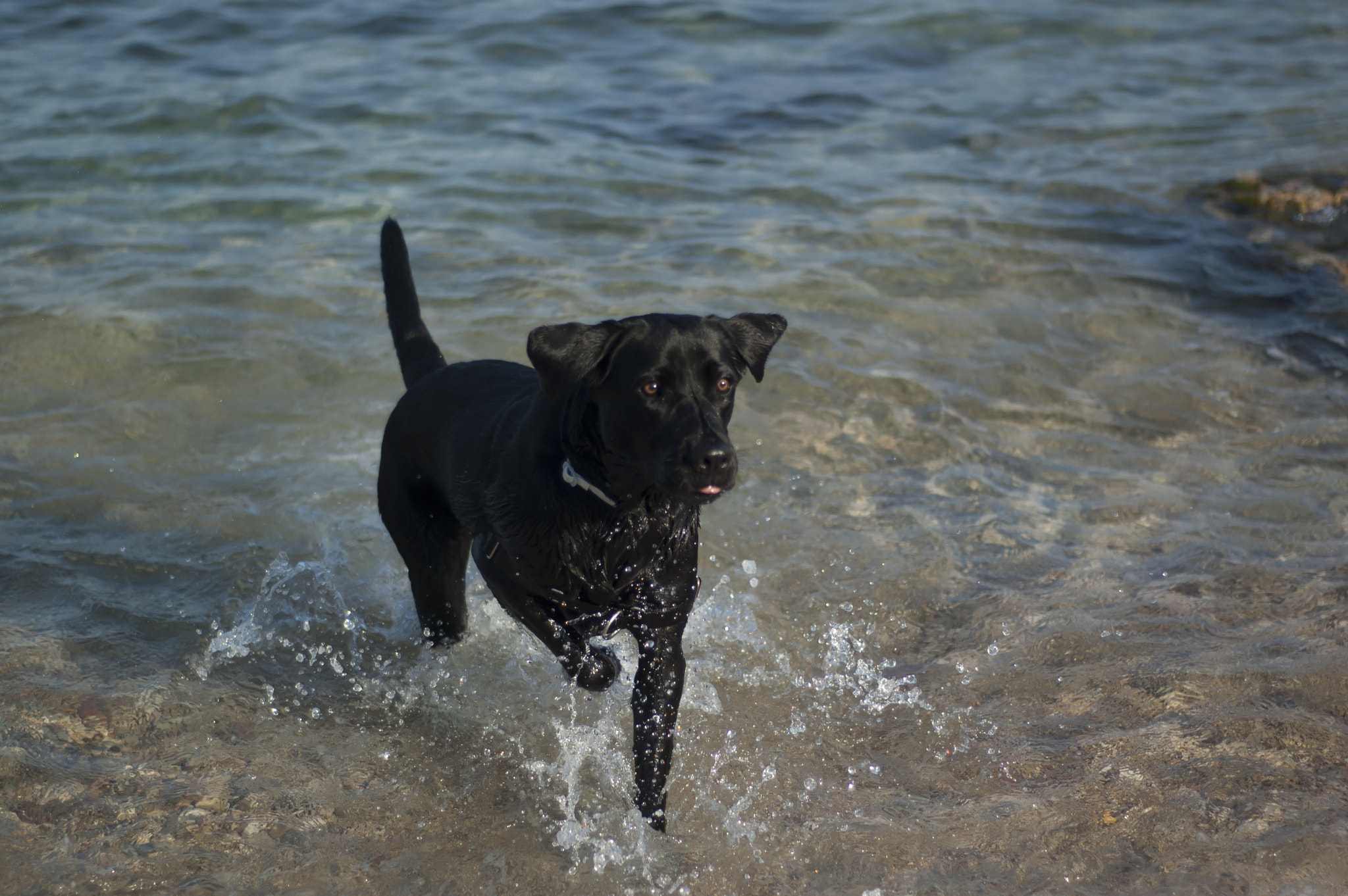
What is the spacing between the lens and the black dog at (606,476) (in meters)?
3.12

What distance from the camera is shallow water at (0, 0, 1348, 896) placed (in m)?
3.46

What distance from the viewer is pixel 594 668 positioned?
3609mm

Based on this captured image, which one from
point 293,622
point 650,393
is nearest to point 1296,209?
point 650,393

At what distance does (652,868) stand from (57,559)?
9.94ft

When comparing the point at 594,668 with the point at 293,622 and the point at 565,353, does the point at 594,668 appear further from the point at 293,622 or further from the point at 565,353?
the point at 293,622

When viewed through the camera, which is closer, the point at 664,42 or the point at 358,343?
the point at 358,343

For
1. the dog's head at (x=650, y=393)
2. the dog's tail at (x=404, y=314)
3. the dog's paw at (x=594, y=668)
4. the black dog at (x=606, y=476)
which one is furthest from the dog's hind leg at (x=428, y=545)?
the dog's head at (x=650, y=393)

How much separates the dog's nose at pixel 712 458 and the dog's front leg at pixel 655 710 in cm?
68

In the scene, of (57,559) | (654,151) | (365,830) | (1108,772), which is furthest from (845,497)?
(654,151)

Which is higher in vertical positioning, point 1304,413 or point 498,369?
point 498,369

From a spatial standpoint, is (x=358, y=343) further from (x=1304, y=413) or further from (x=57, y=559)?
(x=1304, y=413)

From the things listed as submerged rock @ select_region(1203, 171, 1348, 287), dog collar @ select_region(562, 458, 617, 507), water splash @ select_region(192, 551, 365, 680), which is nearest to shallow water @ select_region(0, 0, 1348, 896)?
water splash @ select_region(192, 551, 365, 680)

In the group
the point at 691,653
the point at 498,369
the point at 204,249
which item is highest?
the point at 498,369

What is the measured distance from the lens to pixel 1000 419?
21.0ft
